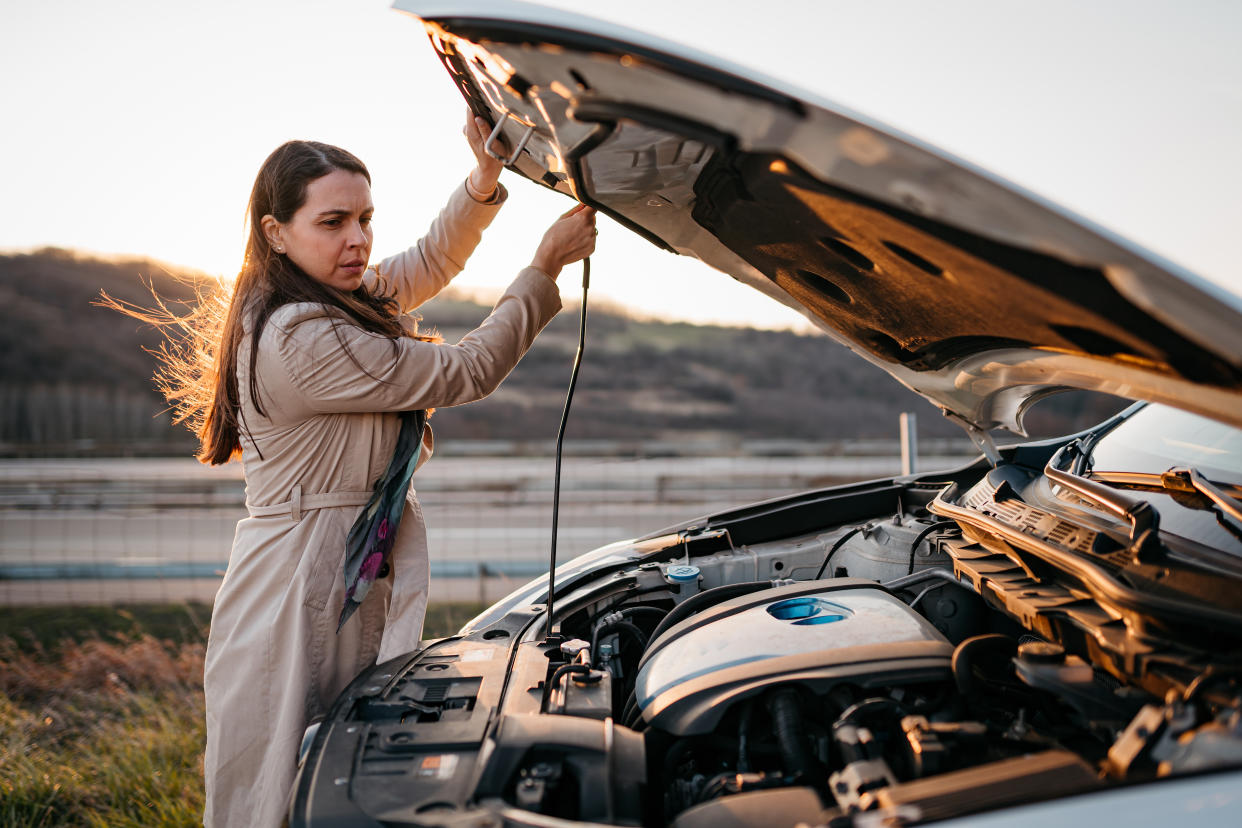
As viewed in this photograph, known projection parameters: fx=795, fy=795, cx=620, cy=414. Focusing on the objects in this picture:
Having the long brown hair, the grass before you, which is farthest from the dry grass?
the long brown hair

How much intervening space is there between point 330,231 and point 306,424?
1.63ft

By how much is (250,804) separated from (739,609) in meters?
1.28

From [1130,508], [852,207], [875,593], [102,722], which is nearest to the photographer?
[852,207]

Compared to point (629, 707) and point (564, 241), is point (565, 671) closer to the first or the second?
point (629, 707)

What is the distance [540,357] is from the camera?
1570 inches

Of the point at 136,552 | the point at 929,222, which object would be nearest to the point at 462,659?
the point at 929,222

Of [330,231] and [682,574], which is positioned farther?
[682,574]

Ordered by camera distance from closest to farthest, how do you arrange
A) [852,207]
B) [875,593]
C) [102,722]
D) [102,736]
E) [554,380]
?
[852,207] → [875,593] → [102,736] → [102,722] → [554,380]

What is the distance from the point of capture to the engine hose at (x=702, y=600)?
2.10 metres

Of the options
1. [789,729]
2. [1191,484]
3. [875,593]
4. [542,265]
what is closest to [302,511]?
[542,265]

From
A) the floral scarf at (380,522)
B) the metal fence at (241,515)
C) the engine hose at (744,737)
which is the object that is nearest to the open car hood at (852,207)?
the floral scarf at (380,522)

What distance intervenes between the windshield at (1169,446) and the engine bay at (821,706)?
0.30 m

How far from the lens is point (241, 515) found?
11477 mm

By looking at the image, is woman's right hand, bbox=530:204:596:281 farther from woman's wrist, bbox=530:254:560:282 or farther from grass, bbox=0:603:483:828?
grass, bbox=0:603:483:828
